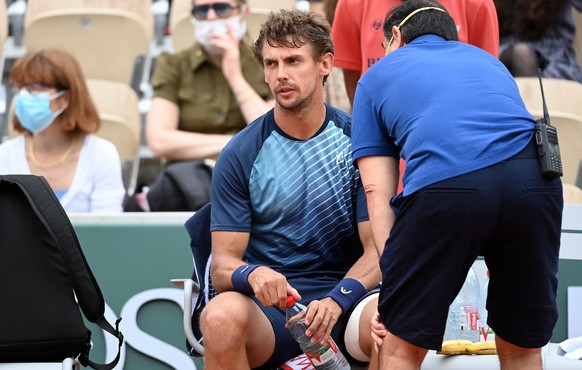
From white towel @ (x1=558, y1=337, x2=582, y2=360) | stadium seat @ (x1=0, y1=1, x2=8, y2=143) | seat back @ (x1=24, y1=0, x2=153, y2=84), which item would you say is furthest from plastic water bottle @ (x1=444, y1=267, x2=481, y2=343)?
stadium seat @ (x1=0, y1=1, x2=8, y2=143)

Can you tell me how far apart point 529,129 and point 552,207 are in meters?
0.23

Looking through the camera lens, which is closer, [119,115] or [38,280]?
[38,280]

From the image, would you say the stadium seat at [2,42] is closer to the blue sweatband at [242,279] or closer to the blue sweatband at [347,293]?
the blue sweatband at [242,279]

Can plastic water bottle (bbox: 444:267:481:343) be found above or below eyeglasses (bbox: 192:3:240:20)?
below

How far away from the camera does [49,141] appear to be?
5.32m

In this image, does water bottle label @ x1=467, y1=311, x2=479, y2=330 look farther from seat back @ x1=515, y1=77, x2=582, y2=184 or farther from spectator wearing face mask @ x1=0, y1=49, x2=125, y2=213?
spectator wearing face mask @ x1=0, y1=49, x2=125, y2=213

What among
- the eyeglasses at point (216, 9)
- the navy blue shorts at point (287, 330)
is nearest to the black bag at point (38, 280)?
the navy blue shorts at point (287, 330)

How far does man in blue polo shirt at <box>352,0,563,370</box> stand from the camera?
3.03 m

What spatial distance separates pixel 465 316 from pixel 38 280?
4.80 ft

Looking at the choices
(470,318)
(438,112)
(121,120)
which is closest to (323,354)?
(470,318)

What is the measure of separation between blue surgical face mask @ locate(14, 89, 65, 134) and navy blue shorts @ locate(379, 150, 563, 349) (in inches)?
100

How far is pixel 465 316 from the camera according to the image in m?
3.90

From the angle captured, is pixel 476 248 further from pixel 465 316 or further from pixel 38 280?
pixel 38 280

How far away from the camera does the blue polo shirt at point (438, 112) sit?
3.07 m
